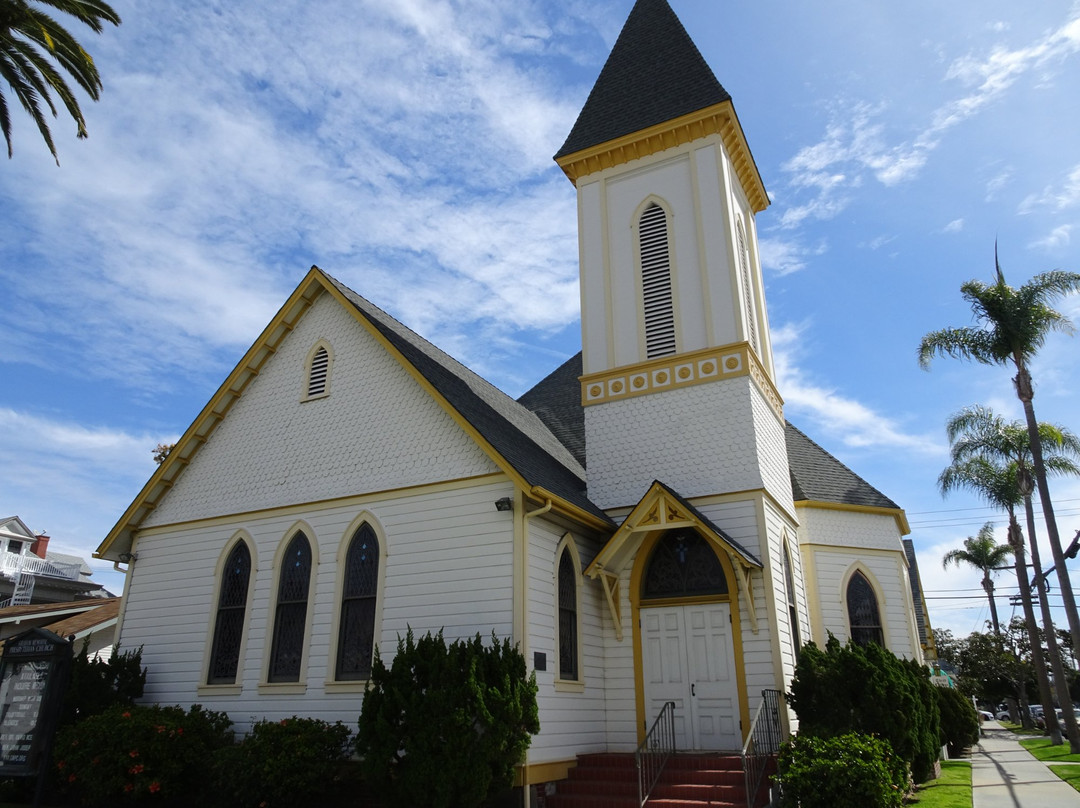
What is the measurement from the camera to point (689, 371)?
627 inches

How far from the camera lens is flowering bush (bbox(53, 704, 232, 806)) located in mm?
11992

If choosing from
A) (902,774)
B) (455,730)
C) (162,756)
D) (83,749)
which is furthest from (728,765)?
(83,749)

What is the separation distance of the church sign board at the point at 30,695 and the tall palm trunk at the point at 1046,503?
22.1m

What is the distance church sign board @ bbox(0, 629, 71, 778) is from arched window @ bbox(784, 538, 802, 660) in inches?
461

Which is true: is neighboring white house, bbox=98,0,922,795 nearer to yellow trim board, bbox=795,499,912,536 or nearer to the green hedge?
yellow trim board, bbox=795,499,912,536

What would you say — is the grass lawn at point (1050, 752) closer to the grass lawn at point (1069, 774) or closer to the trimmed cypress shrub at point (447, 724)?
the grass lawn at point (1069, 774)

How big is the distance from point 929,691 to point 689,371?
7.26m

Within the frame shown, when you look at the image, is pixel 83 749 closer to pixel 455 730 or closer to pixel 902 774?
pixel 455 730

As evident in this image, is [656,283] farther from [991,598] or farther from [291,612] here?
[991,598]

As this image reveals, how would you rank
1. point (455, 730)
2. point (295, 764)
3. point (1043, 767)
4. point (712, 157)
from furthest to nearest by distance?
point (1043, 767) < point (712, 157) < point (295, 764) < point (455, 730)

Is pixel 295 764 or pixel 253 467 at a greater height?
pixel 253 467

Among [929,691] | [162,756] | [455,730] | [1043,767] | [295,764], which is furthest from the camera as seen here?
[1043,767]

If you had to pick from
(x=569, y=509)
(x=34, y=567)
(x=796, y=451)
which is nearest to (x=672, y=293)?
(x=569, y=509)

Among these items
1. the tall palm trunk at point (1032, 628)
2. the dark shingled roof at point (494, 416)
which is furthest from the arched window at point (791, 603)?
the tall palm trunk at point (1032, 628)
